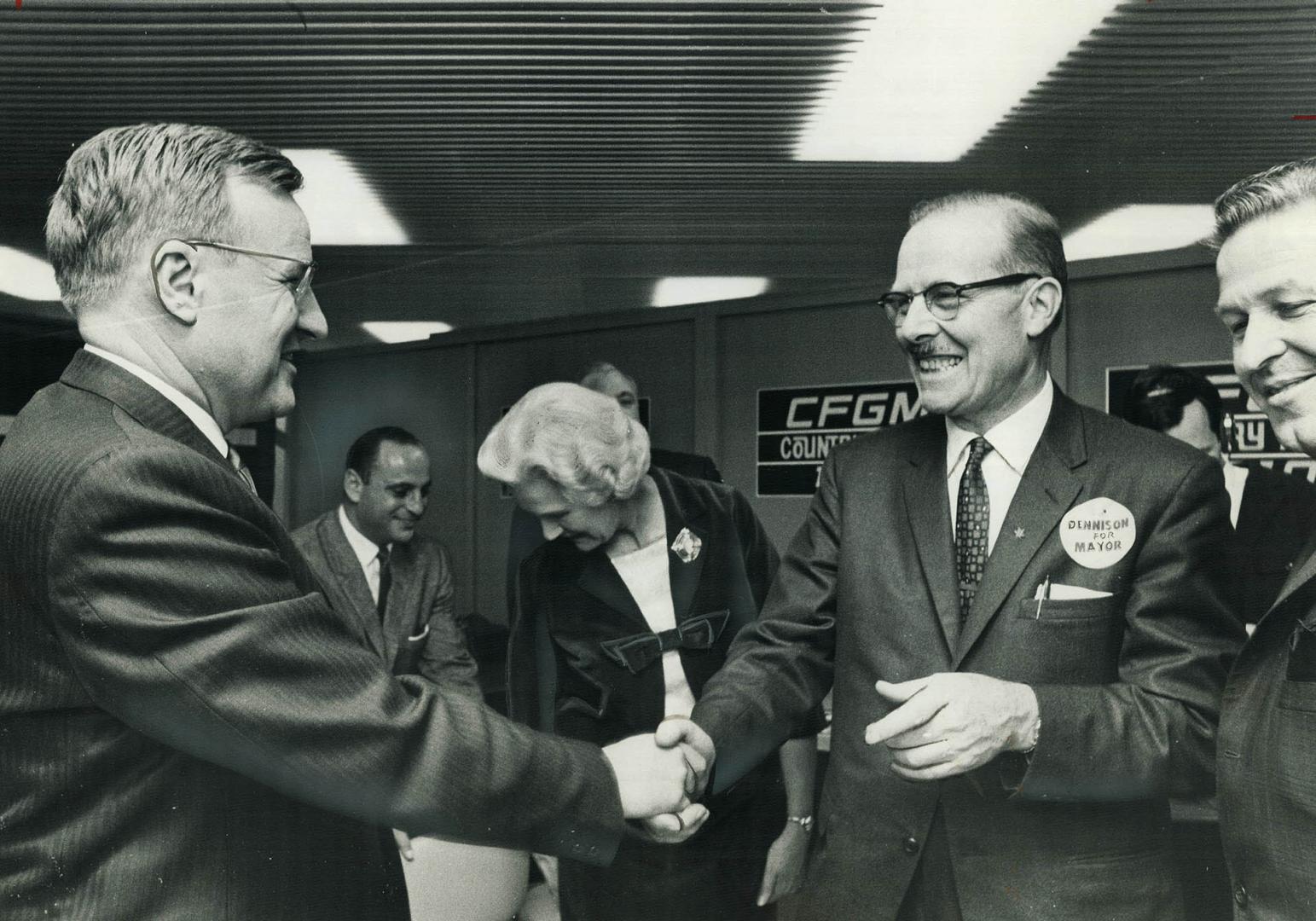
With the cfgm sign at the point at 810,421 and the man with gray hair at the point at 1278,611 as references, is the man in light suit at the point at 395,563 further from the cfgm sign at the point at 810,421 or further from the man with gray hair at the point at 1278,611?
the man with gray hair at the point at 1278,611

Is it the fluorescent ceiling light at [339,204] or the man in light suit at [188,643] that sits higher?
the fluorescent ceiling light at [339,204]

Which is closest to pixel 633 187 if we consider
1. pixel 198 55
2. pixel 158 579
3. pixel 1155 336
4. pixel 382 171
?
pixel 382 171

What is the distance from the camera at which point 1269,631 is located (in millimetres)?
1199

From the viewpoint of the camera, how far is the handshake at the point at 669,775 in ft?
4.97

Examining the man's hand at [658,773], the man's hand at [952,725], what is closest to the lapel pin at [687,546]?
the man's hand at [658,773]

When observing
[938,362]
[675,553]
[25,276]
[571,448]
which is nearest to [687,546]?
[675,553]

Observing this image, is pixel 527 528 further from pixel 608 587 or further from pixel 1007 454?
pixel 1007 454

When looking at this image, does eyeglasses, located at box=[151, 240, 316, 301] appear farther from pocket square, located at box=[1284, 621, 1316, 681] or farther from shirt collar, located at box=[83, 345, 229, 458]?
pocket square, located at box=[1284, 621, 1316, 681]

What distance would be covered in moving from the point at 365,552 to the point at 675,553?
24.4 inches

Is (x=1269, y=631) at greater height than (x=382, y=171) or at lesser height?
lesser

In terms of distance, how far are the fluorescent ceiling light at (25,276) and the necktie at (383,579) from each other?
2.43 ft

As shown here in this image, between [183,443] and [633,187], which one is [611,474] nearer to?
[633,187]

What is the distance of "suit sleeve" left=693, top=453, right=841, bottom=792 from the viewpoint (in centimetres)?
168

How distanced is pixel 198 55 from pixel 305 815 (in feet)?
4.34
